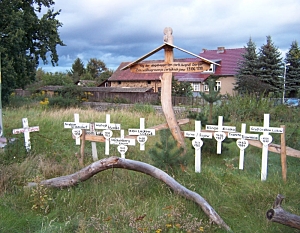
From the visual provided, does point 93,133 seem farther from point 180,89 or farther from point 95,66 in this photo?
point 95,66

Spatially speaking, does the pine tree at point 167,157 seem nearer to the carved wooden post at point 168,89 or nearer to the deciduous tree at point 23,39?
the carved wooden post at point 168,89

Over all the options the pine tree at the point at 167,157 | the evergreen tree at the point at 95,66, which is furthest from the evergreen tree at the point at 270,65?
the evergreen tree at the point at 95,66

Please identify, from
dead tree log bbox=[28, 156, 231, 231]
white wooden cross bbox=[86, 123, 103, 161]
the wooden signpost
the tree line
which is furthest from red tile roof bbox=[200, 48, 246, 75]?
dead tree log bbox=[28, 156, 231, 231]

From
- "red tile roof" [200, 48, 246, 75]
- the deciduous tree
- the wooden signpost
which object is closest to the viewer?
the wooden signpost

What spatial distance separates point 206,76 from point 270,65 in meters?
9.03

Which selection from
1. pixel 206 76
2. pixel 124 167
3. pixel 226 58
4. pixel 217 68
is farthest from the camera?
pixel 226 58

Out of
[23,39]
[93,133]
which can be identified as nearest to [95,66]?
[23,39]

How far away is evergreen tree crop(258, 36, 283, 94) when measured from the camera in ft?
131

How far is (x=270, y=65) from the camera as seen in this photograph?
39812mm

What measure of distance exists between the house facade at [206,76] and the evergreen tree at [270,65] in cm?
455

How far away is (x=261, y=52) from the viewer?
40906 mm

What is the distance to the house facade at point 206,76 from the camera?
45.8m

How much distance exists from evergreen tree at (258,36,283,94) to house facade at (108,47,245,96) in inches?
179

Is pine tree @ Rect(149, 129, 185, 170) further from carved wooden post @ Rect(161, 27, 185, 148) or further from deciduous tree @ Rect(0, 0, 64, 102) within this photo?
deciduous tree @ Rect(0, 0, 64, 102)
